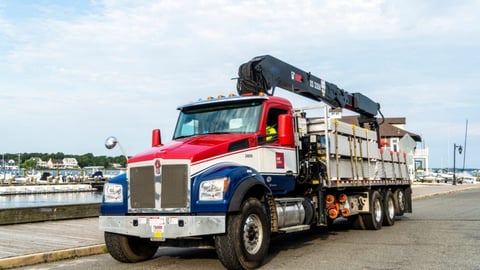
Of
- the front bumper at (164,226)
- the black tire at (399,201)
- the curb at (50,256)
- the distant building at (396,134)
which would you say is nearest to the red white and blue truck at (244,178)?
the front bumper at (164,226)

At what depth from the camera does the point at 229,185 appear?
750 centimetres

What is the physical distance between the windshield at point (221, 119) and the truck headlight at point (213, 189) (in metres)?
1.77

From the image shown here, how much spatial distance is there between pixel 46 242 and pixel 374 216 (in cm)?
792

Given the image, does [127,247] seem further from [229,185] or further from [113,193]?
[229,185]

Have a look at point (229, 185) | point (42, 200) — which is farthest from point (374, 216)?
point (42, 200)

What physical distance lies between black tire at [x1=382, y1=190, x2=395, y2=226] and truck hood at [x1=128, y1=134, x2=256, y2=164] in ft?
22.2

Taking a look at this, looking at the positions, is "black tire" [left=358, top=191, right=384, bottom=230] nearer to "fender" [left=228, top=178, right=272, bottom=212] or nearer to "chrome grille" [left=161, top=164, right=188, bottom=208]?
"fender" [left=228, top=178, right=272, bottom=212]

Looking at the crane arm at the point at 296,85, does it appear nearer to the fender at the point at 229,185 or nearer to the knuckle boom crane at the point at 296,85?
the knuckle boom crane at the point at 296,85

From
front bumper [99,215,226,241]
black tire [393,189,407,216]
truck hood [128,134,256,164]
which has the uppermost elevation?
truck hood [128,134,256,164]

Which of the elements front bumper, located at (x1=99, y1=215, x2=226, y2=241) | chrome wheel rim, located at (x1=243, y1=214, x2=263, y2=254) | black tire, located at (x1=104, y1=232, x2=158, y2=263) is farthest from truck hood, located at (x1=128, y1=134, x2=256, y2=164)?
black tire, located at (x1=104, y1=232, x2=158, y2=263)

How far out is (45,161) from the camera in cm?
16325

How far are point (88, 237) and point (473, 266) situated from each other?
24.8 feet

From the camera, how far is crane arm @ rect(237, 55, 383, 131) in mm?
10609

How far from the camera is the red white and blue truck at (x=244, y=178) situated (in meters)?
7.52
